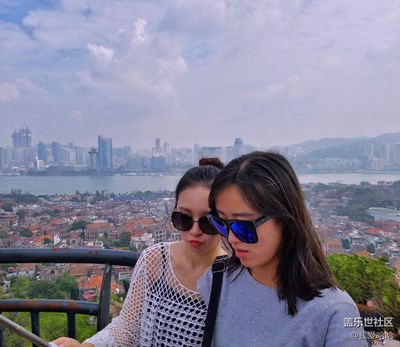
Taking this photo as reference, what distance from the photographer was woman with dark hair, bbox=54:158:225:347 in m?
1.31

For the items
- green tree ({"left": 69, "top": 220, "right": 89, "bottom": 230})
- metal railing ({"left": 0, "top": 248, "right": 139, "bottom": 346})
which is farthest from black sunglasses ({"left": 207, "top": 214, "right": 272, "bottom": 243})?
green tree ({"left": 69, "top": 220, "right": 89, "bottom": 230})

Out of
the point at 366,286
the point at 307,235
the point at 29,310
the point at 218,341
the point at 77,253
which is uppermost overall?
the point at 307,235

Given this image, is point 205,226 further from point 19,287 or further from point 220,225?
point 19,287

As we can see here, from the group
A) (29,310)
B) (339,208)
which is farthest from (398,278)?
(29,310)

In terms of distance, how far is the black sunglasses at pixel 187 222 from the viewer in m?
1.35

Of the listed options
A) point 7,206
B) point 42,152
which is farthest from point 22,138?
point 7,206

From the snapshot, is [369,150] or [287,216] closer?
[287,216]

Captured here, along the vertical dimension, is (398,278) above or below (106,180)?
below

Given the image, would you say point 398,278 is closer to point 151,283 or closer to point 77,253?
point 151,283

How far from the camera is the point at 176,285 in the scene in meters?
1.39

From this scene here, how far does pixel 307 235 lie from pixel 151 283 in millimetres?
659

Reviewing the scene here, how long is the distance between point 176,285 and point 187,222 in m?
0.24

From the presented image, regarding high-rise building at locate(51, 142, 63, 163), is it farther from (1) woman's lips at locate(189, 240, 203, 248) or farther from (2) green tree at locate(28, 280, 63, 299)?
(1) woman's lips at locate(189, 240, 203, 248)

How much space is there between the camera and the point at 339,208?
275cm
